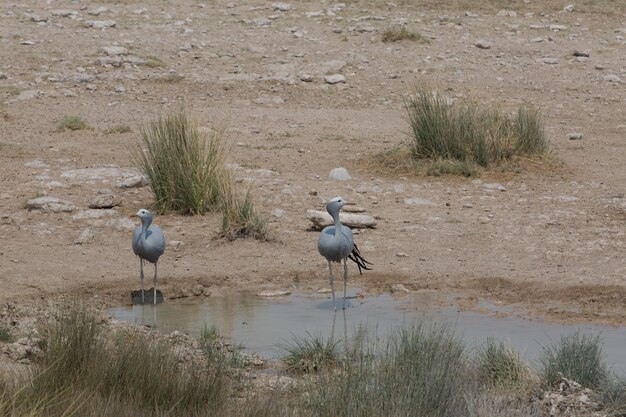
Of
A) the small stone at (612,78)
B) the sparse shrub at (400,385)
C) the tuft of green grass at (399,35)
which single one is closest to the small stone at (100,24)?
the tuft of green grass at (399,35)

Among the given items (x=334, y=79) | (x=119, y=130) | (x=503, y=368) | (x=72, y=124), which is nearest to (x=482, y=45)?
(x=334, y=79)

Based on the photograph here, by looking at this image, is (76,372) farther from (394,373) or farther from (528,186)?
(528,186)

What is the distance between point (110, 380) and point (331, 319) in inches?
122

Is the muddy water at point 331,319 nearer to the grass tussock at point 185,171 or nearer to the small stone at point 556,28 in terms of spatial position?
the grass tussock at point 185,171

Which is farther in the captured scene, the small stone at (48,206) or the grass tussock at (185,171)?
the small stone at (48,206)

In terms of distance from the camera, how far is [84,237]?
11.1 meters

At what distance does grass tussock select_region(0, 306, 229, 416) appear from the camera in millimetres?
5660

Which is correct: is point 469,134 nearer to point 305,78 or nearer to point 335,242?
point 335,242

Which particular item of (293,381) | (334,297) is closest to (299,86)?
(334,297)

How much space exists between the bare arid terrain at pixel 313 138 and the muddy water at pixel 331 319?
0.31 metres

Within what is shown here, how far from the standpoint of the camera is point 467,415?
590 centimetres

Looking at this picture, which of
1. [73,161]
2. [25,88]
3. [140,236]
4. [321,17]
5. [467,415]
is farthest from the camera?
[321,17]

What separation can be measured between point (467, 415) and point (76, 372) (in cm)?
209

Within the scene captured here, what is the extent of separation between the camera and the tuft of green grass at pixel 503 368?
7.00 m
